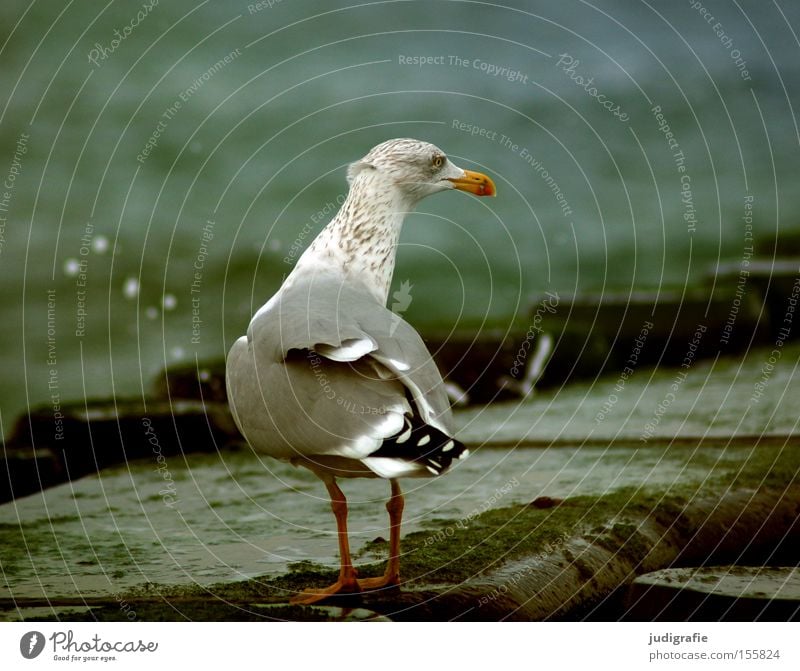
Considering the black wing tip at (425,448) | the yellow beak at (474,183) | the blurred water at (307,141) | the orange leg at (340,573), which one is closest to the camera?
→ the black wing tip at (425,448)

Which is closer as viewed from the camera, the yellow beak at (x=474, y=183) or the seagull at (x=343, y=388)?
the seagull at (x=343, y=388)

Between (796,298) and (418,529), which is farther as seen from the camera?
(796,298)

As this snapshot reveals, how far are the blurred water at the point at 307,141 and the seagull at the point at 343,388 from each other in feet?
3.04

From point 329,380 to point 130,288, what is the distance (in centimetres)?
154

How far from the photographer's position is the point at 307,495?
8.08 feet

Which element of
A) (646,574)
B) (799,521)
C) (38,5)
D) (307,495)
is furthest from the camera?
(38,5)

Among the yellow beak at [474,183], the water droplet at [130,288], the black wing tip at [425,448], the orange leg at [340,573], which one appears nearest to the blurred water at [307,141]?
the water droplet at [130,288]

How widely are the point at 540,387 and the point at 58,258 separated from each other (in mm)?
1420

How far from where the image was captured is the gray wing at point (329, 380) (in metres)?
1.68

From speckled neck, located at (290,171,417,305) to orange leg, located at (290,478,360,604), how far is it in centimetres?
43

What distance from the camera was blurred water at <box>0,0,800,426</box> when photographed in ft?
9.61

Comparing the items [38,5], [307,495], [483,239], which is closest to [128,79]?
[38,5]

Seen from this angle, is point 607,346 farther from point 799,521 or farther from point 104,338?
point 104,338

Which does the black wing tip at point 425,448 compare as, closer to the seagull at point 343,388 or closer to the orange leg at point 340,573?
the seagull at point 343,388
